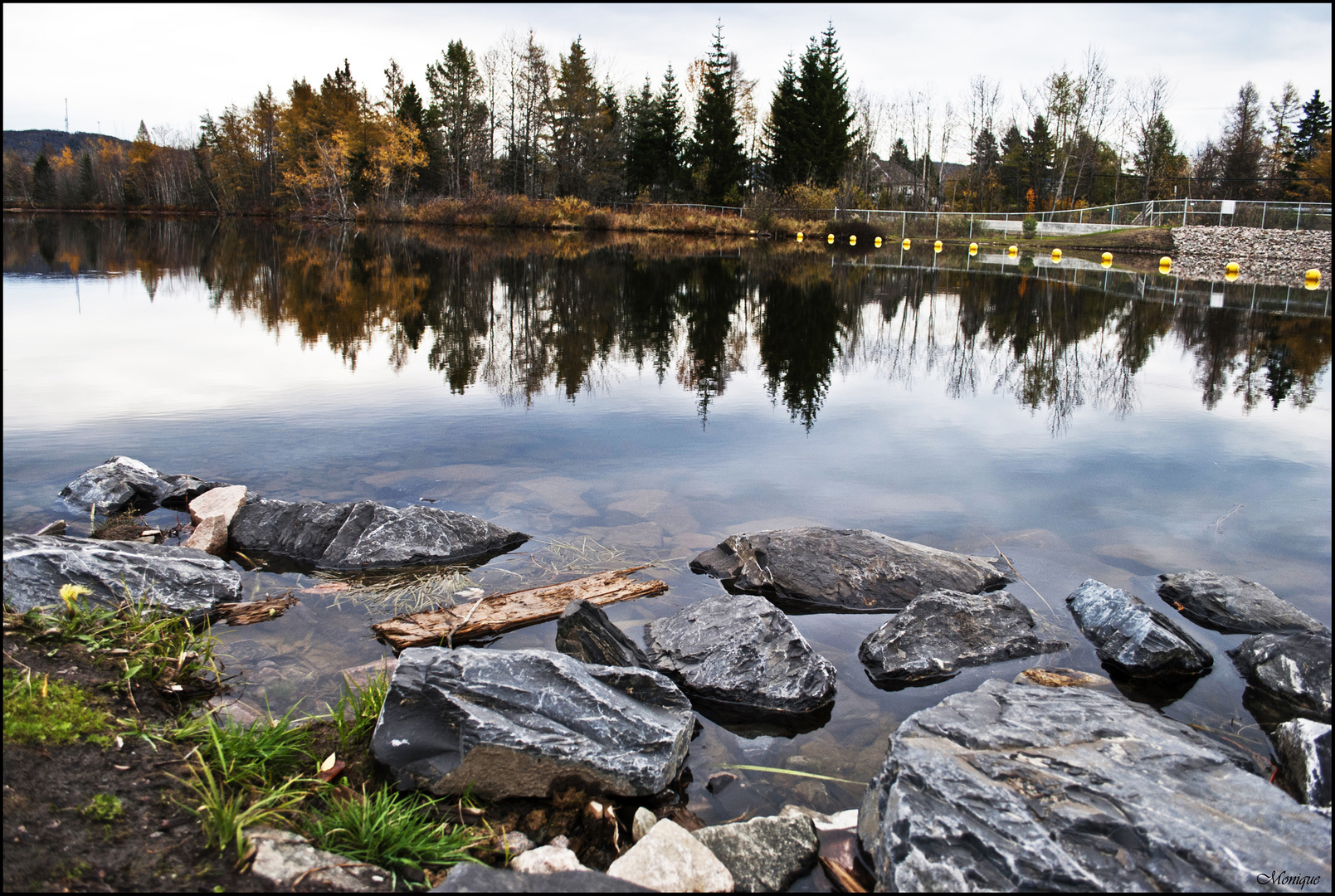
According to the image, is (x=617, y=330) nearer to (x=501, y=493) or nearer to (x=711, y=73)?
(x=501, y=493)

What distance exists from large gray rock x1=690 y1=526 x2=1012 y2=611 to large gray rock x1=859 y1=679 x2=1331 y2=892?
205cm

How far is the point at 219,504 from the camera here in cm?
636

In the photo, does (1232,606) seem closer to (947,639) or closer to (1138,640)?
(1138,640)

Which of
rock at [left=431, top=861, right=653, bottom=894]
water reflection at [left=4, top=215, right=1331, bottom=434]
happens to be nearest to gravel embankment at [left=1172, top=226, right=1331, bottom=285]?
water reflection at [left=4, top=215, right=1331, bottom=434]

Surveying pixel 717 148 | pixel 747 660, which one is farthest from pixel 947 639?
pixel 717 148

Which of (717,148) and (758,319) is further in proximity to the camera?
(717,148)

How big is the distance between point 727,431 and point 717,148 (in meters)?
52.4

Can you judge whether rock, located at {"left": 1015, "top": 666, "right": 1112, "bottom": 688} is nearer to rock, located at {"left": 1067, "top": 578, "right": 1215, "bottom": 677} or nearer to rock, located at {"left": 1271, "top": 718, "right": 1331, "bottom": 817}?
rock, located at {"left": 1067, "top": 578, "right": 1215, "bottom": 677}

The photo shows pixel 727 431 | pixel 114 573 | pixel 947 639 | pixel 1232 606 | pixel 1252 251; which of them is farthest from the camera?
pixel 1252 251

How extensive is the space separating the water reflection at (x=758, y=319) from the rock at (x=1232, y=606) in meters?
4.78

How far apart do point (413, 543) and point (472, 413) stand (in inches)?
176

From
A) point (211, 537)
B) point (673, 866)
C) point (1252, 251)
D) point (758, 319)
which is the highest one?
point (1252, 251)

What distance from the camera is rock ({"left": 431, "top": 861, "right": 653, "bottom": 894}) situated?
8.33ft

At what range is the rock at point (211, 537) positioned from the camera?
5.93 metres
